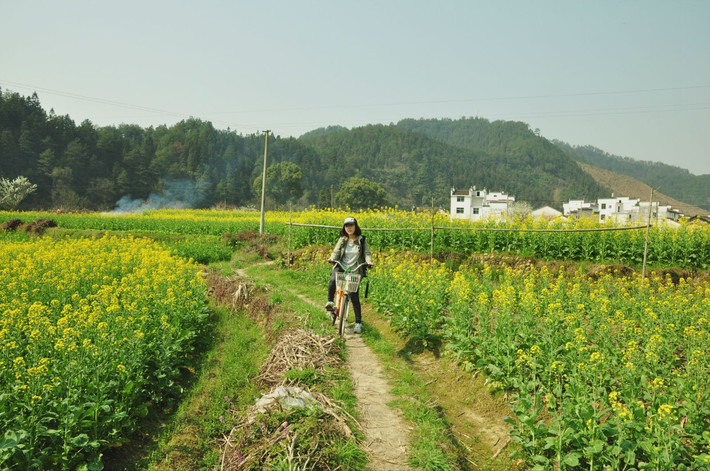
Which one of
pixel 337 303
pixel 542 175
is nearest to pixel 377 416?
pixel 337 303

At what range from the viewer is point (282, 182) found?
88.8m

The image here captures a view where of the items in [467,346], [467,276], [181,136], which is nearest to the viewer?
[467,346]

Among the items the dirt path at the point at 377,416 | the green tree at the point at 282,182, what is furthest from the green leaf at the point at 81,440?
the green tree at the point at 282,182

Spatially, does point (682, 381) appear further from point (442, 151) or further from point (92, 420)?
point (442, 151)

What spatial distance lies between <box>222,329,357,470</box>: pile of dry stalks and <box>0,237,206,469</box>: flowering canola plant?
134 centimetres

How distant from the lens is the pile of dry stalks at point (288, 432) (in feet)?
14.1

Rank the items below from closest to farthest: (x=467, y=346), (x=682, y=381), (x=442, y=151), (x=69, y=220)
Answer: (x=682, y=381) → (x=467, y=346) → (x=69, y=220) → (x=442, y=151)

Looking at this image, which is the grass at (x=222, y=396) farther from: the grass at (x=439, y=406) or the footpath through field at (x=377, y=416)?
the grass at (x=439, y=406)

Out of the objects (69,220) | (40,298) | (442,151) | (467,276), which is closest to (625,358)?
(467,276)

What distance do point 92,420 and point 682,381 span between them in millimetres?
6193

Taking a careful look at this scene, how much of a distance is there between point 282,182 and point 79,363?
85.7m

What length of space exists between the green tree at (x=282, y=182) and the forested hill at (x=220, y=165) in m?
0.42

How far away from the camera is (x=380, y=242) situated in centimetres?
1812

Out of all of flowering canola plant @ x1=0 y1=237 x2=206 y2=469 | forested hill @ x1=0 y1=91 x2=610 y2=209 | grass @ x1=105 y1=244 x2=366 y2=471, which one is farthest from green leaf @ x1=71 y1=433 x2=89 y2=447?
forested hill @ x1=0 y1=91 x2=610 y2=209
